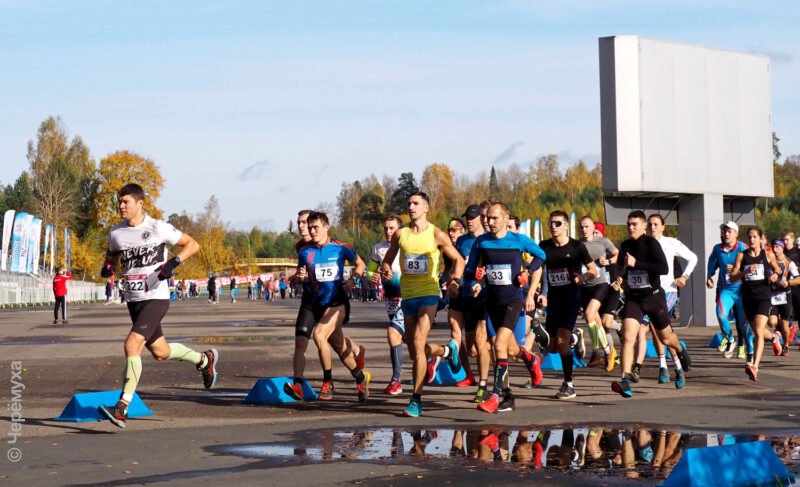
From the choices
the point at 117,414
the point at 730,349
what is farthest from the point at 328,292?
the point at 730,349

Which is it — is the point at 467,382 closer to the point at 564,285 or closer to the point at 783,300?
the point at 564,285

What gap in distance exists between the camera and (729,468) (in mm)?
6613

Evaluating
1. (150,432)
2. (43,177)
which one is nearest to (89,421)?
(150,432)

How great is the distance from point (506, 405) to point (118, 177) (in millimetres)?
90263

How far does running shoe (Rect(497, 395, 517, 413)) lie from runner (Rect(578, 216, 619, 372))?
328 centimetres

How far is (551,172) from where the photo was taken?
16850 centimetres

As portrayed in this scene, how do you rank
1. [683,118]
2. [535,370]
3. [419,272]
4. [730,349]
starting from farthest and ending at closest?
[683,118], [730,349], [535,370], [419,272]

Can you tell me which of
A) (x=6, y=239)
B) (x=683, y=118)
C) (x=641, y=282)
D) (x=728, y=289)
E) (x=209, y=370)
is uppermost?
(x=683, y=118)

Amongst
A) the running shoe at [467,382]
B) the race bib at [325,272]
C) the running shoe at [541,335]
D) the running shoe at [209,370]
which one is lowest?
the running shoe at [467,382]

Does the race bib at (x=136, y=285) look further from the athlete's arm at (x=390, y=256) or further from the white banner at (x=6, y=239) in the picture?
the white banner at (x=6, y=239)

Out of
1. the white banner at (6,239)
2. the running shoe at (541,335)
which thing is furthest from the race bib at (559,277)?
the white banner at (6,239)

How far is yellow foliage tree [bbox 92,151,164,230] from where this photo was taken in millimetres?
96750

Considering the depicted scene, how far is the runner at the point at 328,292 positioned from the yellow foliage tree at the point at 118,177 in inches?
3350

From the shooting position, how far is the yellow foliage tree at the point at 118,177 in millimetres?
96750
